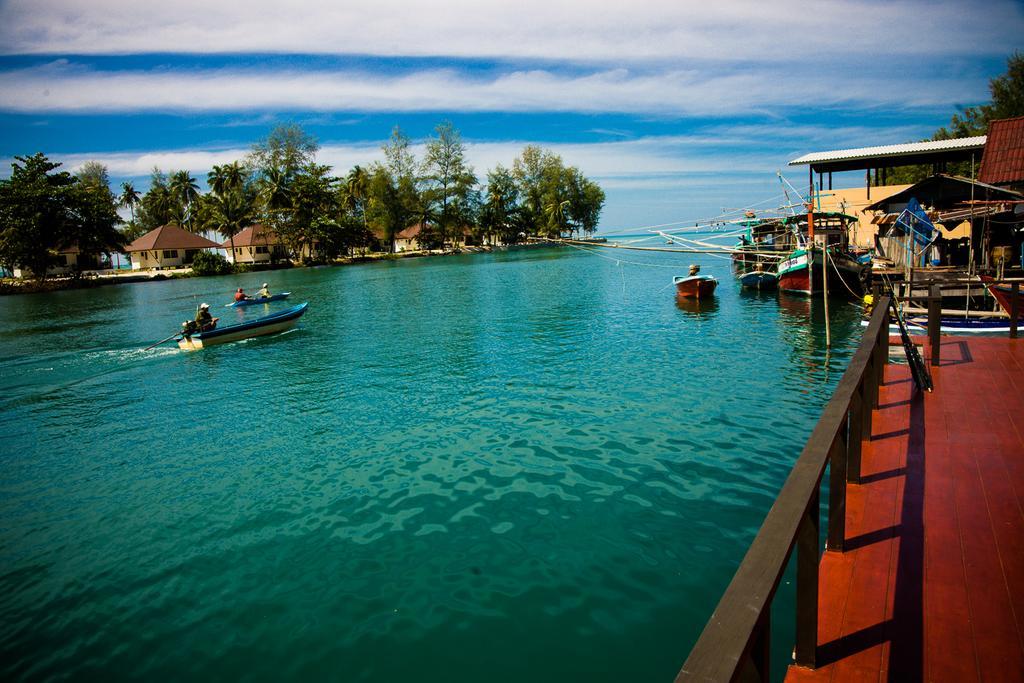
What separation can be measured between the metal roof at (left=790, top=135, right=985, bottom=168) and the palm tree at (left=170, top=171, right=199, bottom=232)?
312ft

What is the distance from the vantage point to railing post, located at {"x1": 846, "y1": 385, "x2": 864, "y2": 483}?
4.59m

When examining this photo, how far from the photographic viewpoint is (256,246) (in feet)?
294

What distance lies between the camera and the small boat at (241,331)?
2416 centimetres

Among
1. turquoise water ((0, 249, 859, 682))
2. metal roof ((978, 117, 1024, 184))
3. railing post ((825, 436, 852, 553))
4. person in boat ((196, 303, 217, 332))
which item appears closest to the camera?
railing post ((825, 436, 852, 553))

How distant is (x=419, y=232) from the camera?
10744cm

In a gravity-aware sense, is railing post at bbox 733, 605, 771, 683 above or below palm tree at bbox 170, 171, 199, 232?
below

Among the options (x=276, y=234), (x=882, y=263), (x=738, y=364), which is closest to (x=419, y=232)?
(x=276, y=234)

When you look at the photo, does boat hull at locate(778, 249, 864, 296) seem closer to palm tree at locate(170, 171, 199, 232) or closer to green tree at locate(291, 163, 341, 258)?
green tree at locate(291, 163, 341, 258)

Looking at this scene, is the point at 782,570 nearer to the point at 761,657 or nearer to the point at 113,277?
the point at 761,657

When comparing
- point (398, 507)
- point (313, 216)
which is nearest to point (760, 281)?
point (398, 507)

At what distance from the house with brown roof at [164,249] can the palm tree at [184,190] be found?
13551 millimetres

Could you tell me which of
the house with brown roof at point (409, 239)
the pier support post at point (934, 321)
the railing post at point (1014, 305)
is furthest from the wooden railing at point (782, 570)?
the house with brown roof at point (409, 239)

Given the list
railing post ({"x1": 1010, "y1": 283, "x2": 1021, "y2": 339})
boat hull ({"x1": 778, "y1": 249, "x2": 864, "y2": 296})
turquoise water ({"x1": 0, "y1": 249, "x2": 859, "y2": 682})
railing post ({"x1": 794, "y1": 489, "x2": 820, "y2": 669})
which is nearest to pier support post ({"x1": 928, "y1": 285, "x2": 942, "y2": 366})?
railing post ({"x1": 1010, "y1": 283, "x2": 1021, "y2": 339})

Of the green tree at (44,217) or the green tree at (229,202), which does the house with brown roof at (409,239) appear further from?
the green tree at (44,217)
